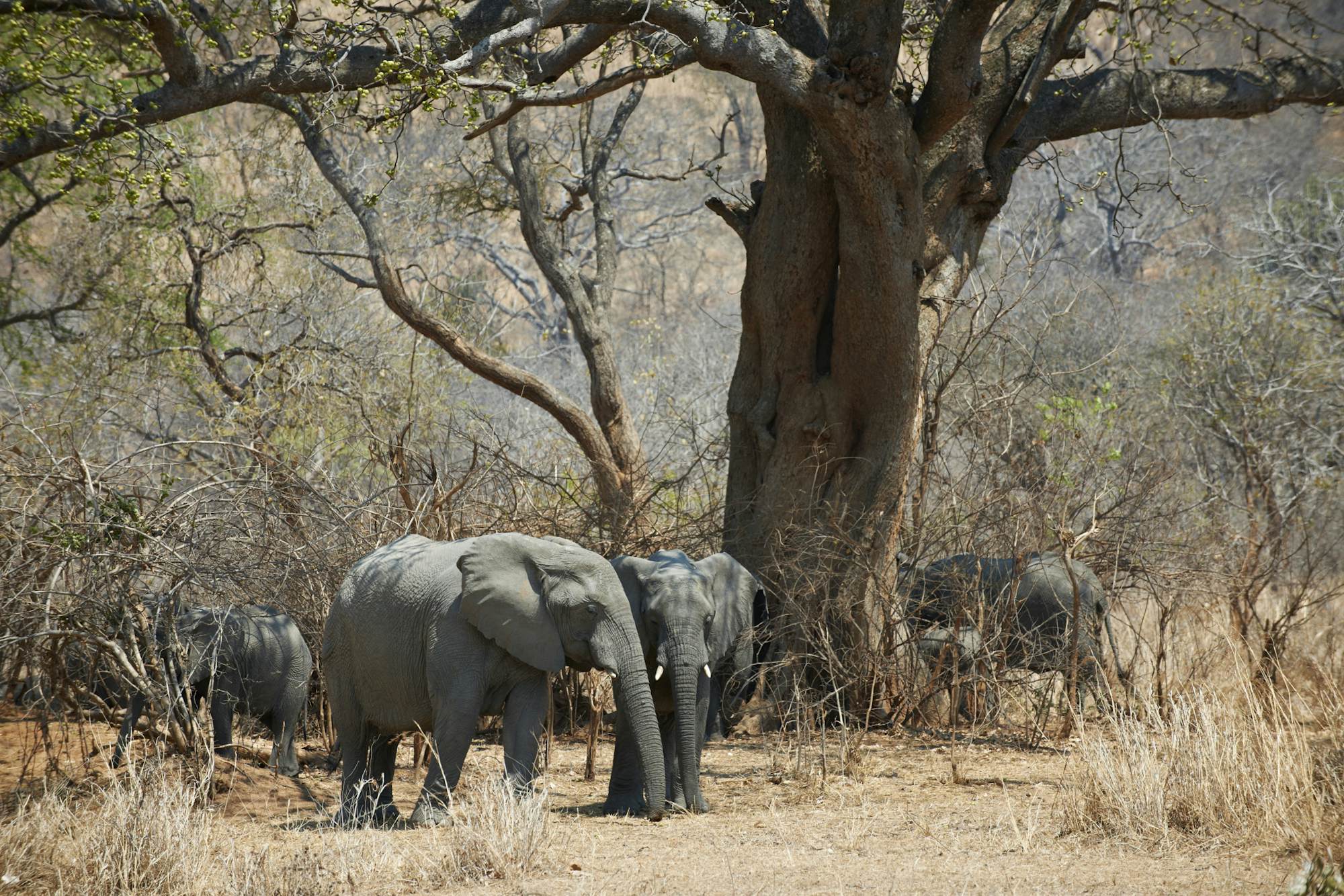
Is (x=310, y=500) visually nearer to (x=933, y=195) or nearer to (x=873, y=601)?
(x=873, y=601)

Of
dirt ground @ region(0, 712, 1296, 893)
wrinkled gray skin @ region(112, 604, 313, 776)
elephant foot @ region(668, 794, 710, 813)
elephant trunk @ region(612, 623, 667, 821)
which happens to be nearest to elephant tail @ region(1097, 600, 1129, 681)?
dirt ground @ region(0, 712, 1296, 893)

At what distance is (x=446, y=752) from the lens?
7.05 metres

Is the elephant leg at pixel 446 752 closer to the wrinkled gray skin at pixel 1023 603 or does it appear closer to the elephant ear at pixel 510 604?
the elephant ear at pixel 510 604

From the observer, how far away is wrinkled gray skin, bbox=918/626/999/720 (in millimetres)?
9492

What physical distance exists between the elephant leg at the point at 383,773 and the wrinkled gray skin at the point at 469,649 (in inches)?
0.6

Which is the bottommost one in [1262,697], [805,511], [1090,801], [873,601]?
[1090,801]

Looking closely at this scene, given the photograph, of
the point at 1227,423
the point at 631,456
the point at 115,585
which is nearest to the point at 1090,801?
the point at 115,585

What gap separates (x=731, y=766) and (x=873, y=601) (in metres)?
1.64

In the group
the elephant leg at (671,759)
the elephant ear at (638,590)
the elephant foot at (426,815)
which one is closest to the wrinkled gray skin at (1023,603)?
the elephant leg at (671,759)

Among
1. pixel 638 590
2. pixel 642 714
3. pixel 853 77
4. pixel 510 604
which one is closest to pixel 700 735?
pixel 642 714

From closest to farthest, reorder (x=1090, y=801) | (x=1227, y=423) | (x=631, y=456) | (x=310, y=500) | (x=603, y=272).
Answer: (x=1090, y=801), (x=310, y=500), (x=631, y=456), (x=603, y=272), (x=1227, y=423)

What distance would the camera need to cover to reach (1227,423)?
19.8 m

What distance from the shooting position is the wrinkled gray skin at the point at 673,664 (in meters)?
7.66

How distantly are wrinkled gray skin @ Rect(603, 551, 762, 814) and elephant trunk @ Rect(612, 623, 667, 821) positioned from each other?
0.08 m
